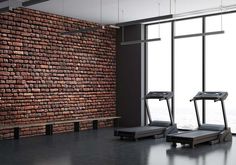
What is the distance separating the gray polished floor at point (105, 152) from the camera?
659 cm

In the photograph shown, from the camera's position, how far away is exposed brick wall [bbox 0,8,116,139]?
9.50 meters

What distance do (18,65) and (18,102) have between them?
1021mm

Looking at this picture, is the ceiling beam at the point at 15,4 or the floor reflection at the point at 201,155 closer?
the ceiling beam at the point at 15,4

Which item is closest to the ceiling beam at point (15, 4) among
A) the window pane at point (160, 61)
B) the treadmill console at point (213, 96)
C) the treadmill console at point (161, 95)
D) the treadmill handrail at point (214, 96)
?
the treadmill console at point (161, 95)

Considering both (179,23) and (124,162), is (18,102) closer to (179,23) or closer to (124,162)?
(124,162)

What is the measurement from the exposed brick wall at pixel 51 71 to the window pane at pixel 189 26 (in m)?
2.45

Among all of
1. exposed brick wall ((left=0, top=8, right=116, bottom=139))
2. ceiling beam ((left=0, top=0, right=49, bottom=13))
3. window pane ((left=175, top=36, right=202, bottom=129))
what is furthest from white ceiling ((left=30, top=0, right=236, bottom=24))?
ceiling beam ((left=0, top=0, right=49, bottom=13))

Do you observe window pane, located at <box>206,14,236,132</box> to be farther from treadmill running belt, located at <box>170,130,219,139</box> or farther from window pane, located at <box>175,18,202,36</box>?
treadmill running belt, located at <box>170,130,219,139</box>

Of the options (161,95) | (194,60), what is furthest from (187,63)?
(161,95)

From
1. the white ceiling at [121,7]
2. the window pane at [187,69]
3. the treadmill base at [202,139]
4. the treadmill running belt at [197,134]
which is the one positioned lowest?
the treadmill base at [202,139]

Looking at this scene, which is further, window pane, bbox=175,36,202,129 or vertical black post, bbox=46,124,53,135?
window pane, bbox=175,36,202,129

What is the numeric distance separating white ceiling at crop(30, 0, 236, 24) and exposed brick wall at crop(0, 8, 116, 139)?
1.97ft

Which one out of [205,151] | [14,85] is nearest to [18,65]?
[14,85]

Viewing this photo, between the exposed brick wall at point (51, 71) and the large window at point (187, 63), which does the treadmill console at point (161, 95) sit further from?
the exposed brick wall at point (51, 71)
